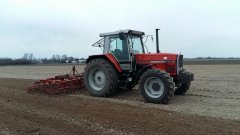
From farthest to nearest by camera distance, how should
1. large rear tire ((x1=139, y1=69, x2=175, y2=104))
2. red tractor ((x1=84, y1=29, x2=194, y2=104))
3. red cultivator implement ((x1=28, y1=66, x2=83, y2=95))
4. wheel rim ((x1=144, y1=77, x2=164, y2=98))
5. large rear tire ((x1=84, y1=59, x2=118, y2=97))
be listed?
red cultivator implement ((x1=28, y1=66, x2=83, y2=95)) → large rear tire ((x1=84, y1=59, x2=118, y2=97)) → red tractor ((x1=84, y1=29, x2=194, y2=104)) → wheel rim ((x1=144, y1=77, x2=164, y2=98)) → large rear tire ((x1=139, y1=69, x2=175, y2=104))

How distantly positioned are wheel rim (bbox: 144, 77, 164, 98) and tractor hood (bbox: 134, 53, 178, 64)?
99cm

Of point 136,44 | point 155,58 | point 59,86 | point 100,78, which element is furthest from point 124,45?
point 59,86

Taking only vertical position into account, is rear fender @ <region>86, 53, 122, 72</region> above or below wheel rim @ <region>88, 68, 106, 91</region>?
above

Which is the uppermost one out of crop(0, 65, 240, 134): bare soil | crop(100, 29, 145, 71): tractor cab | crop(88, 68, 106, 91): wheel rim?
crop(100, 29, 145, 71): tractor cab

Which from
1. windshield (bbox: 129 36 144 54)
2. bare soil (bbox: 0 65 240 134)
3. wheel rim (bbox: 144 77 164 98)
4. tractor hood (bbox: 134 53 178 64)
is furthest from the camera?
windshield (bbox: 129 36 144 54)

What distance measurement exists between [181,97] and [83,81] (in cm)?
408

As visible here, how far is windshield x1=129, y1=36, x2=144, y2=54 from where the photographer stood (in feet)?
44.0

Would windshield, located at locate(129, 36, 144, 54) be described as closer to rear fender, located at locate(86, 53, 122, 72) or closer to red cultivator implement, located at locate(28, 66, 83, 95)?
rear fender, located at locate(86, 53, 122, 72)

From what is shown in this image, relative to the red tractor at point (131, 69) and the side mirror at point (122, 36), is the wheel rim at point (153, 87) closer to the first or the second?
the red tractor at point (131, 69)

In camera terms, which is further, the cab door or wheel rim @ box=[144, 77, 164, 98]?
the cab door

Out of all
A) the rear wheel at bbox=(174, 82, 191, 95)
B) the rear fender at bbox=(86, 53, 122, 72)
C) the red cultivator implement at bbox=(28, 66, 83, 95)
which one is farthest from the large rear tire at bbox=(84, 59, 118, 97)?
the rear wheel at bbox=(174, 82, 191, 95)

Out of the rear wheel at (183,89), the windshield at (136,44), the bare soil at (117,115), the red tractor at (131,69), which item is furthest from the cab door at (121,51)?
the rear wheel at (183,89)

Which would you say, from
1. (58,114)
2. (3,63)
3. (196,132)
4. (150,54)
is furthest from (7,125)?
(3,63)

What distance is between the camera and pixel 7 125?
9.02 metres
